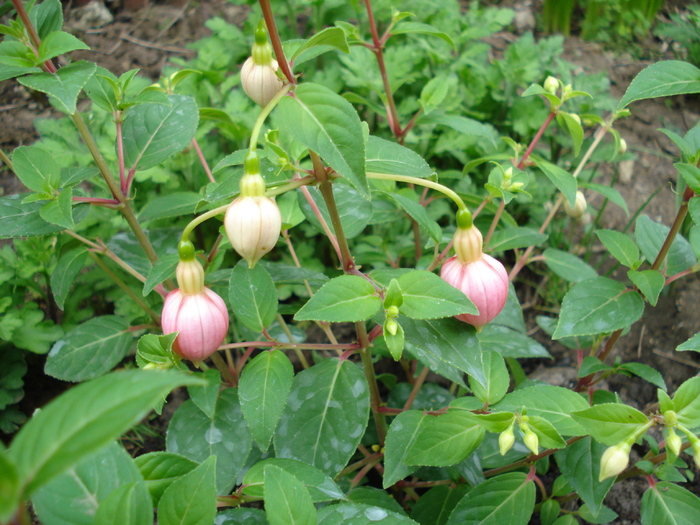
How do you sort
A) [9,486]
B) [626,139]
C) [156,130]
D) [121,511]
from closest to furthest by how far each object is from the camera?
[9,486] → [121,511] → [156,130] → [626,139]

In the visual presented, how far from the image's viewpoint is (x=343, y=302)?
2.62 feet

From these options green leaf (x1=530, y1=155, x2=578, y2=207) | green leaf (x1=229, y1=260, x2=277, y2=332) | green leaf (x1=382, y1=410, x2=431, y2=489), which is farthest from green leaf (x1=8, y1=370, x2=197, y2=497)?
green leaf (x1=530, y1=155, x2=578, y2=207)

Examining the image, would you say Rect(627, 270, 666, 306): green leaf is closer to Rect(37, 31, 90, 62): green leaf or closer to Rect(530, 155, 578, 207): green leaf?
Rect(530, 155, 578, 207): green leaf

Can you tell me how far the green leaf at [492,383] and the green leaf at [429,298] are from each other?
0.89 ft

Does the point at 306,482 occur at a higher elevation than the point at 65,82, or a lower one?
lower

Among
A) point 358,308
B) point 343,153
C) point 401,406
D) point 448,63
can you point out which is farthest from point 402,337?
point 448,63

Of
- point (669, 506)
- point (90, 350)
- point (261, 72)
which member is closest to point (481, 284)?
point (261, 72)

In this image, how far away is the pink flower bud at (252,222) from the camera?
2.40ft

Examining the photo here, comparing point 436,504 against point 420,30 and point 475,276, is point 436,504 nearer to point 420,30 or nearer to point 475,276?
point 475,276

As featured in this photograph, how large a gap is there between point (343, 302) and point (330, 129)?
27 cm

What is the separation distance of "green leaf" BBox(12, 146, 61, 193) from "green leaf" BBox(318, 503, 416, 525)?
32.3 inches

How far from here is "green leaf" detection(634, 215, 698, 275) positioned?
1.19 meters

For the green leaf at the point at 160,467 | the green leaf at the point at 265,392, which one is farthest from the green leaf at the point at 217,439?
the green leaf at the point at 160,467

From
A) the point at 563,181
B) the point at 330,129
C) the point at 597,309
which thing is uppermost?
the point at 330,129
